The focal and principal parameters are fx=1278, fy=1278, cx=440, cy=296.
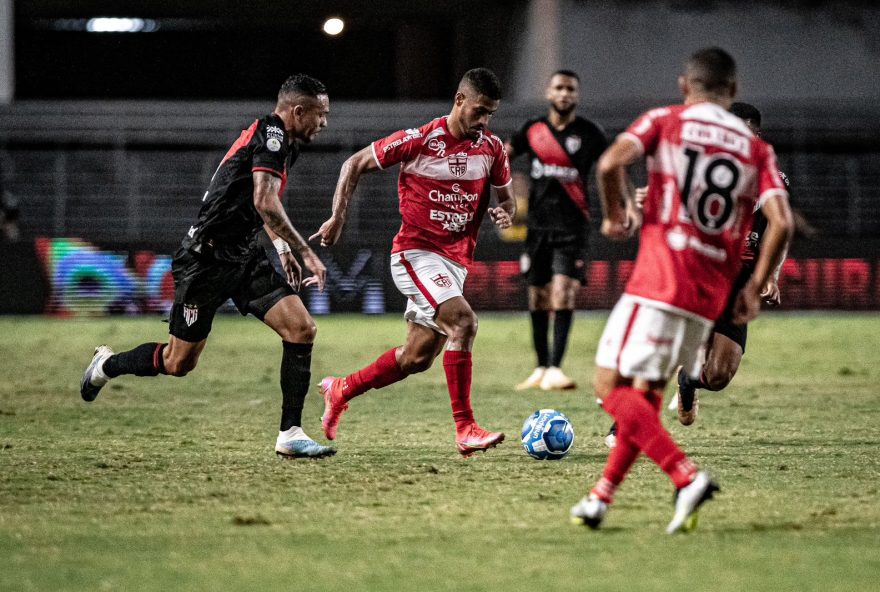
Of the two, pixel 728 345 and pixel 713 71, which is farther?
pixel 728 345

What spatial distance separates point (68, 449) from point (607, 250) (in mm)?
13226

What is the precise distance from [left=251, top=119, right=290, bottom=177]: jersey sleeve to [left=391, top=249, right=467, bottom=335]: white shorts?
1048 mm

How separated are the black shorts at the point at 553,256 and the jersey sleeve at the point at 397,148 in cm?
399

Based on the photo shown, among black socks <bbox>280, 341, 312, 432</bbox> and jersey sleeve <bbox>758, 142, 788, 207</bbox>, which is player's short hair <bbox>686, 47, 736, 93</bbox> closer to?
jersey sleeve <bbox>758, 142, 788, 207</bbox>

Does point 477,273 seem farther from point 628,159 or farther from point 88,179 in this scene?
point 628,159

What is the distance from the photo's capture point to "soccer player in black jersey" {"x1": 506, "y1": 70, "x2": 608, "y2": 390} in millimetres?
11258

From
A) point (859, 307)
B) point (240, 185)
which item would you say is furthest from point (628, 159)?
point (859, 307)

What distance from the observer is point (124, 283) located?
1969 cm

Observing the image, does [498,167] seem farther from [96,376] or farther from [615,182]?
[96,376]

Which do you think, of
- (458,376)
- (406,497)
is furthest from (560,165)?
(406,497)

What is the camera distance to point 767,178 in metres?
5.14

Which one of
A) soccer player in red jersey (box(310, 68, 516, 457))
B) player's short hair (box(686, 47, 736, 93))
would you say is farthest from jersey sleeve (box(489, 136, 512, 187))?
player's short hair (box(686, 47, 736, 93))

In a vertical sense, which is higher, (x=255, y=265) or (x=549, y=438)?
(x=255, y=265)

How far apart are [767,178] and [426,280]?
279 cm
